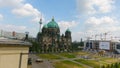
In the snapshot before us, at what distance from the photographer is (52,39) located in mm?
131375

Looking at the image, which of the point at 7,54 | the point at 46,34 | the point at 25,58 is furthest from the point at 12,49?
the point at 46,34

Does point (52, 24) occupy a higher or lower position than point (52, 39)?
higher

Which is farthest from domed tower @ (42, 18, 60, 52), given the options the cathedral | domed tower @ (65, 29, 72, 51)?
domed tower @ (65, 29, 72, 51)

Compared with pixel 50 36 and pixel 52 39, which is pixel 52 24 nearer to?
pixel 50 36

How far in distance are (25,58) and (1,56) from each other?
8.83ft

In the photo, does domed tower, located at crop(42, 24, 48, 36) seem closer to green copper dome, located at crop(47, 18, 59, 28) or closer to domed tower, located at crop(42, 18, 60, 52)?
domed tower, located at crop(42, 18, 60, 52)

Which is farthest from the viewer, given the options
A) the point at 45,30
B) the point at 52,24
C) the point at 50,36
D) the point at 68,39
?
the point at 68,39

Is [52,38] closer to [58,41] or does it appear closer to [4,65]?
[58,41]

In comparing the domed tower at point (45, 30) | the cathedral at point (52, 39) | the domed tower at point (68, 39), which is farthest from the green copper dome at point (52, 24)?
the domed tower at point (68, 39)

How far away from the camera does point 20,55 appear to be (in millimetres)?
15836

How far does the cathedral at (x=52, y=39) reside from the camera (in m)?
128

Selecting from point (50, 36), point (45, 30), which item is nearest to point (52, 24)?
point (45, 30)

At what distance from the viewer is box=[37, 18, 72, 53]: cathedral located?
420ft

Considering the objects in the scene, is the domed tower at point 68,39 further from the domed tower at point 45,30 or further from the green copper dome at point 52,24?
the domed tower at point 45,30
